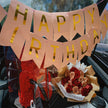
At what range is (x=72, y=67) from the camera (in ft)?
3.01

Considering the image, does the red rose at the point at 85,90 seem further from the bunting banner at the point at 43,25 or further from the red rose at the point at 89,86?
the bunting banner at the point at 43,25

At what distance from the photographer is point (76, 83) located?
86 centimetres

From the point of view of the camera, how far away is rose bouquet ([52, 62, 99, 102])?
2.73 ft

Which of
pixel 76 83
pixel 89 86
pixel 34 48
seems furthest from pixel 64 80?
pixel 34 48

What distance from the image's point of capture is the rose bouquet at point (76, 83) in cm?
83

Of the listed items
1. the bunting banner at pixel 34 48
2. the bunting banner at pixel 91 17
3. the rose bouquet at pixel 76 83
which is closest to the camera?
the bunting banner at pixel 34 48

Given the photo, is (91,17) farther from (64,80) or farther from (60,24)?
(64,80)

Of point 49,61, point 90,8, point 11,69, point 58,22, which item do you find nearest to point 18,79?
point 11,69

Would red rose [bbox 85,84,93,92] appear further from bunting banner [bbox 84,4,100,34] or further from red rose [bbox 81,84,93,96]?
bunting banner [bbox 84,4,100,34]

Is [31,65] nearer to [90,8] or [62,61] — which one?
[62,61]

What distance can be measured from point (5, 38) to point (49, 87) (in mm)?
522

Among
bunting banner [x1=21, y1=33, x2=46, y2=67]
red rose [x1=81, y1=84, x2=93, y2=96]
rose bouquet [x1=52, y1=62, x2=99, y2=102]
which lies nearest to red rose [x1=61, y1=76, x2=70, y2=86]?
rose bouquet [x1=52, y1=62, x2=99, y2=102]

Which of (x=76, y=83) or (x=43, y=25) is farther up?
(x=43, y=25)

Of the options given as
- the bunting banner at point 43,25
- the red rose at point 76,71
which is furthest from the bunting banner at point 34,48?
the red rose at point 76,71
